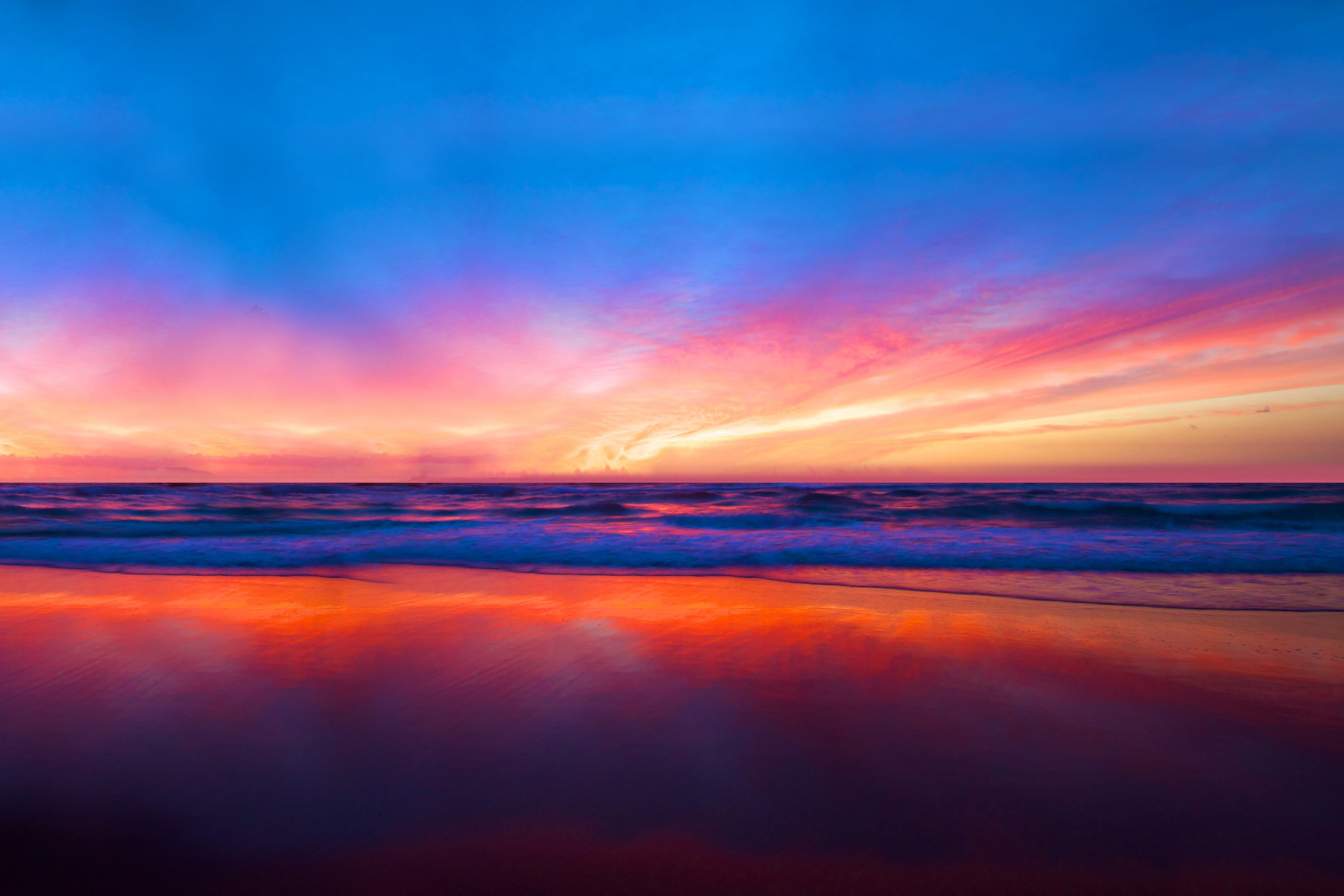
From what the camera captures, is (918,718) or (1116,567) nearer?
(918,718)

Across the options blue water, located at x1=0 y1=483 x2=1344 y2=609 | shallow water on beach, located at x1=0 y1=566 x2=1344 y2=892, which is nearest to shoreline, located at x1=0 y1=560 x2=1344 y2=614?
blue water, located at x1=0 y1=483 x2=1344 y2=609

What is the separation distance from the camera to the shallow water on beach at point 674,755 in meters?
2.07

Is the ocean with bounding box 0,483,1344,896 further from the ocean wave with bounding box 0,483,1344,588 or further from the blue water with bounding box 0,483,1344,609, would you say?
the ocean wave with bounding box 0,483,1344,588

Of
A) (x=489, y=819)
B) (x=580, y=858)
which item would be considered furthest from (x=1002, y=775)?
(x=489, y=819)

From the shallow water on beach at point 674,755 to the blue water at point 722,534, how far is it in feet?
10.9

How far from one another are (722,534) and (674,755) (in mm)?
11527

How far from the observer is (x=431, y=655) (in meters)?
4.30

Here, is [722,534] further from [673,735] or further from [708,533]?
[673,735]

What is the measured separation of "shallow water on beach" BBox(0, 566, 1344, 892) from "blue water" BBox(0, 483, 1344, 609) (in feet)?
10.9

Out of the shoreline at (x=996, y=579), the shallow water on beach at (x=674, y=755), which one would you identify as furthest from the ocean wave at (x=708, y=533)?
the shallow water on beach at (x=674, y=755)

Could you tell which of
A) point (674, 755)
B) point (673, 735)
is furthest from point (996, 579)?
point (674, 755)

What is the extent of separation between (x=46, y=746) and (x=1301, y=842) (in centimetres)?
553

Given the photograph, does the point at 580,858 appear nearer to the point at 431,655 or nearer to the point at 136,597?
the point at 431,655

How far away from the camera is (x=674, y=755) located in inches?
112
